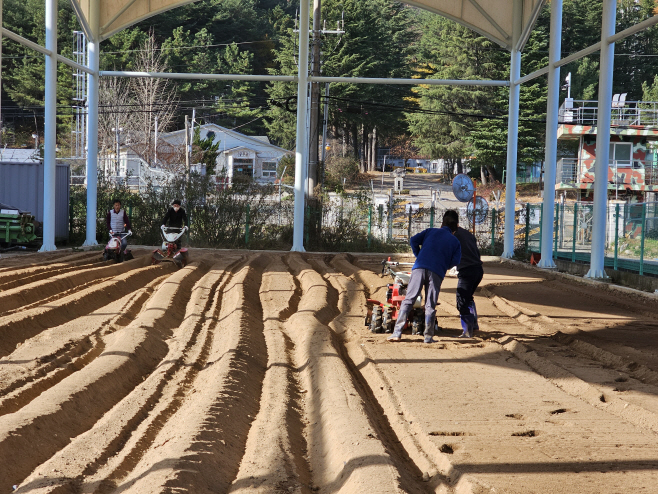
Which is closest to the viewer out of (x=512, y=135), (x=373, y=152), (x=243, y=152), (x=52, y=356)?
(x=52, y=356)

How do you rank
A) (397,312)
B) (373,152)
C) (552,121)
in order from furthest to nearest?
1. (373,152)
2. (552,121)
3. (397,312)

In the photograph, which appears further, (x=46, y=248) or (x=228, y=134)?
(x=228, y=134)

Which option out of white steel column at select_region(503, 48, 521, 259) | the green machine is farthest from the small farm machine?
the green machine

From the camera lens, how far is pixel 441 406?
258 inches

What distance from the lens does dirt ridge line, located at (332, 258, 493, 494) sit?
4691 millimetres

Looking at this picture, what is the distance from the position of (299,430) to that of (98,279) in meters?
9.86

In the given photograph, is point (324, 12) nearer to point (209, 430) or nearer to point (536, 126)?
point (536, 126)

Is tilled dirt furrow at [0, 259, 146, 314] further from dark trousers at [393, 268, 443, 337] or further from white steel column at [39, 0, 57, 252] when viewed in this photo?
dark trousers at [393, 268, 443, 337]

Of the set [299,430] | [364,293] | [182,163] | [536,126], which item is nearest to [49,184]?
[364,293]

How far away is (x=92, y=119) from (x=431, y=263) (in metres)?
16.3

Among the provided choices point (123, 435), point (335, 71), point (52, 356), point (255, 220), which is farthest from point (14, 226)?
point (335, 71)

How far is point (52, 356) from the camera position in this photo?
26.5ft

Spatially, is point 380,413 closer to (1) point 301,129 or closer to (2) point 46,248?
(2) point 46,248

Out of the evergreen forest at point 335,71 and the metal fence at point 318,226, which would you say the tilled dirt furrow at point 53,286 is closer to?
the metal fence at point 318,226
